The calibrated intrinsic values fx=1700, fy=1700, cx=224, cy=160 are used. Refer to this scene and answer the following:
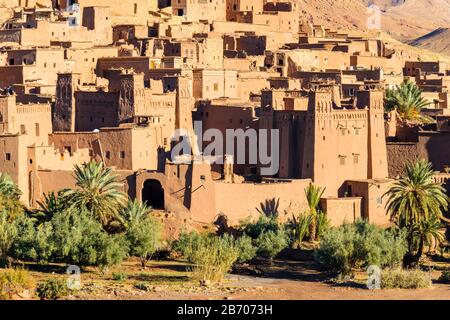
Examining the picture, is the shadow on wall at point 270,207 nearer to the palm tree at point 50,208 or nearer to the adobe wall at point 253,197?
the adobe wall at point 253,197

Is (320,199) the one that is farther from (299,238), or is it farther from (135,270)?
(135,270)

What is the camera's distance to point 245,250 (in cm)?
4484

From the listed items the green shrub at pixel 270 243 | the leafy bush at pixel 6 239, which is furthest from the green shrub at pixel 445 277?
the leafy bush at pixel 6 239

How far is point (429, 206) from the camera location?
152 ft

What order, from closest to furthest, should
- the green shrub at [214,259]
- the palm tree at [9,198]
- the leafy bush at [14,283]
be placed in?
the leafy bush at [14,283] < the green shrub at [214,259] < the palm tree at [9,198]

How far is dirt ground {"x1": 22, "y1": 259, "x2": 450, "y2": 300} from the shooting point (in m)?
41.4

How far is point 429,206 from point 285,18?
1006 inches

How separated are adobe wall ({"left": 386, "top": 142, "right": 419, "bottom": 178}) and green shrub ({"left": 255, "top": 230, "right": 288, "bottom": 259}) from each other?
6691 mm

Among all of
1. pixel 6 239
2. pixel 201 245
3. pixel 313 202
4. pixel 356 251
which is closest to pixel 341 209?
pixel 313 202

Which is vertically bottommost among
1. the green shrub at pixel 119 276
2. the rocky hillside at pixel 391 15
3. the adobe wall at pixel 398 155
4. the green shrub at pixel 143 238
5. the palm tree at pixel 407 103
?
the green shrub at pixel 119 276

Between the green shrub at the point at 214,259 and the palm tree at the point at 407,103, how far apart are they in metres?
11.8

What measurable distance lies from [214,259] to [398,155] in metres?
10.3

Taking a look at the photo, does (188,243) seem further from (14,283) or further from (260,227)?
(14,283)

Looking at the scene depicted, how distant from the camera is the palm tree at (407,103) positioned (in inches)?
2152
